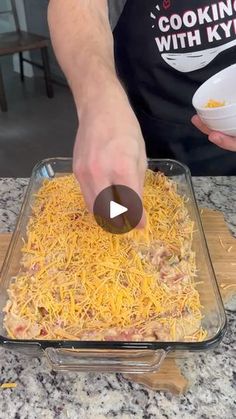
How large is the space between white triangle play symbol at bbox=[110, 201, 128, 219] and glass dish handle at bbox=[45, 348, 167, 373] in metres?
0.17

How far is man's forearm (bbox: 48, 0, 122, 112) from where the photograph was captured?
0.78 metres

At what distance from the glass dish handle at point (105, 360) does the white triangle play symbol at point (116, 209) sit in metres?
0.17

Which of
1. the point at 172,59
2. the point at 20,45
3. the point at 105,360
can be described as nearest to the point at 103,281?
the point at 105,360

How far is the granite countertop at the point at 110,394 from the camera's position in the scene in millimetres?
682

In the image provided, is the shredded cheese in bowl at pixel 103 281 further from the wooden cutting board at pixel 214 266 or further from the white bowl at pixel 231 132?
the white bowl at pixel 231 132

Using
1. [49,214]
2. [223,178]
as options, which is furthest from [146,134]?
[49,214]

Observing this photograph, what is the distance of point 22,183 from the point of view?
1173mm

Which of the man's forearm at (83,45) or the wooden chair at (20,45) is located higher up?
the man's forearm at (83,45)

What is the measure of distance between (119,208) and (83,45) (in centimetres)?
36

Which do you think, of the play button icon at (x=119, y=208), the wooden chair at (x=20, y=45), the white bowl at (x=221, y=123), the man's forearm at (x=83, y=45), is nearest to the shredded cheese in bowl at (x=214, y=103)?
the white bowl at (x=221, y=123)

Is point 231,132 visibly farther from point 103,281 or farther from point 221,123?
point 103,281

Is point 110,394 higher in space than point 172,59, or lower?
lower

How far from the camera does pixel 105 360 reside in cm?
68

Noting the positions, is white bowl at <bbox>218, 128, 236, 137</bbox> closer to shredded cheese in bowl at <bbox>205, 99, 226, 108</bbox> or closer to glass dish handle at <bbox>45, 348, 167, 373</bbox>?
shredded cheese in bowl at <bbox>205, 99, 226, 108</bbox>
